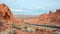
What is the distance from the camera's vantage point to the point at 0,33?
891 inches

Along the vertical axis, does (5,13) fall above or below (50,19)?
above

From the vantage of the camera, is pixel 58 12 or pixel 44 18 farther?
pixel 44 18

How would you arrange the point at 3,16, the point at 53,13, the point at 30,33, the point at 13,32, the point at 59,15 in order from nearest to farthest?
the point at 13,32 → the point at 30,33 → the point at 3,16 → the point at 59,15 → the point at 53,13

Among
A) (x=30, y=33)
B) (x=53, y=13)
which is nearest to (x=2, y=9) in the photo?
(x=30, y=33)

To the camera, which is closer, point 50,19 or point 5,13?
point 5,13

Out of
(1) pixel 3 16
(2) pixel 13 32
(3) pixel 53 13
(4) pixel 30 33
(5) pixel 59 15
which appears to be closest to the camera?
(2) pixel 13 32

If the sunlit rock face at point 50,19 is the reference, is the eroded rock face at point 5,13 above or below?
above

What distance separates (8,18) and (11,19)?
2.61ft

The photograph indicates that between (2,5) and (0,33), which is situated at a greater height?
(2,5)

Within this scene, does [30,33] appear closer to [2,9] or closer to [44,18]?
[2,9]

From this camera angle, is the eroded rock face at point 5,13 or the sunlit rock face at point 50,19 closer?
the eroded rock face at point 5,13

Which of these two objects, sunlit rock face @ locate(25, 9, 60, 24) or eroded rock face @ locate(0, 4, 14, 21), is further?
sunlit rock face @ locate(25, 9, 60, 24)

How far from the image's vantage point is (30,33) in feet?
81.1

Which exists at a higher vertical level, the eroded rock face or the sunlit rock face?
the eroded rock face
